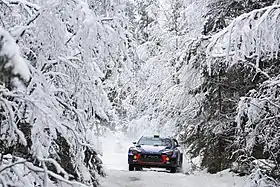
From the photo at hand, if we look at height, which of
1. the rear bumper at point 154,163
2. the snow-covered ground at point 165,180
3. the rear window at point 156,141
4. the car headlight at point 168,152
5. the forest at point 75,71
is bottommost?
the rear bumper at point 154,163

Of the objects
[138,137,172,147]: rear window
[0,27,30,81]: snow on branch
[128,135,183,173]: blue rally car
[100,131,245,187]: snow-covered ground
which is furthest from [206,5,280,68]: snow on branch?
[138,137,172,147]: rear window

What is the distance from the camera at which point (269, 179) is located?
811 cm

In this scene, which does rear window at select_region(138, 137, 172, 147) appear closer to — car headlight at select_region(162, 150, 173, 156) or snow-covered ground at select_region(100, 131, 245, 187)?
car headlight at select_region(162, 150, 173, 156)

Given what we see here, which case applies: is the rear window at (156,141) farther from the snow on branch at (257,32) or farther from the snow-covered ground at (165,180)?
the snow on branch at (257,32)

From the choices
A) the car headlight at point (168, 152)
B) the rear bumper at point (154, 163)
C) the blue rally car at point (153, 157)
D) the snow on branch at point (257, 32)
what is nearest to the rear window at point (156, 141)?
the blue rally car at point (153, 157)

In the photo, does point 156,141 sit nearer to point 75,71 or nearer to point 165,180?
point 165,180

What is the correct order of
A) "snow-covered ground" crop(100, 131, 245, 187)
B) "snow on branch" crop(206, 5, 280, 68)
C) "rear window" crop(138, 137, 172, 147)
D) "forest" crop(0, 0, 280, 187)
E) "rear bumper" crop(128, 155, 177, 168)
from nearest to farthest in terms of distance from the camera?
"forest" crop(0, 0, 280, 187) → "snow on branch" crop(206, 5, 280, 68) → "snow-covered ground" crop(100, 131, 245, 187) → "rear bumper" crop(128, 155, 177, 168) → "rear window" crop(138, 137, 172, 147)

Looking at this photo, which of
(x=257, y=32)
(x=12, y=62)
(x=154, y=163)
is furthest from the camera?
(x=154, y=163)

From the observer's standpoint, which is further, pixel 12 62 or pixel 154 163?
pixel 154 163

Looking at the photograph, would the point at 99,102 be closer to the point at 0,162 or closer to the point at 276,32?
the point at 0,162

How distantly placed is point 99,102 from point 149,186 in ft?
25.0

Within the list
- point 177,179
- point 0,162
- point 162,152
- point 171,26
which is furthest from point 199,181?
point 171,26

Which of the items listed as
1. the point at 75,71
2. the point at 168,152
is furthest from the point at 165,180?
the point at 75,71

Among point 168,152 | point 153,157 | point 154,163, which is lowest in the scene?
point 154,163
